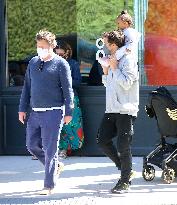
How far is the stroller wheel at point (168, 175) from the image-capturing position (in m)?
7.62

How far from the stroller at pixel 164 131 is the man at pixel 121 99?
0.67 m

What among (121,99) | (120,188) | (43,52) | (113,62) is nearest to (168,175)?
(120,188)

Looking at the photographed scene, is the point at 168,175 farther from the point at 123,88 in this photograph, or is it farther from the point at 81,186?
the point at 123,88

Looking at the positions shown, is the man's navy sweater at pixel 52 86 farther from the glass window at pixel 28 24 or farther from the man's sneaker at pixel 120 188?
the glass window at pixel 28 24

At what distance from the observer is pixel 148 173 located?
7.84 meters

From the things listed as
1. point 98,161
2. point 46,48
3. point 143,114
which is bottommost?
point 98,161

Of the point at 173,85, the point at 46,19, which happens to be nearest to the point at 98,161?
the point at 173,85

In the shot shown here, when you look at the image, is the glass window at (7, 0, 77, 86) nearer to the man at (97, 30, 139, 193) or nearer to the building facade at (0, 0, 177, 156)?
the building facade at (0, 0, 177, 156)

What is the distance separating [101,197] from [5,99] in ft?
11.7

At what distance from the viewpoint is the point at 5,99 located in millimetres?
10141

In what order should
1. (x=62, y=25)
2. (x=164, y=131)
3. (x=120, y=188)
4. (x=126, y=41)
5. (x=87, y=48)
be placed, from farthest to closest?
(x=62, y=25), (x=87, y=48), (x=164, y=131), (x=126, y=41), (x=120, y=188)

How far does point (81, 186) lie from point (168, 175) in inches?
39.7

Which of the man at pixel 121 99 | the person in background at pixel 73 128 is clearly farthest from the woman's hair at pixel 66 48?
the man at pixel 121 99

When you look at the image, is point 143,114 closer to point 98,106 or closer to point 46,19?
point 98,106
